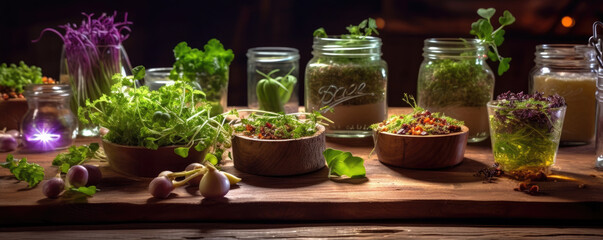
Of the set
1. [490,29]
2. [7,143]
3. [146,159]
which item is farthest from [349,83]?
[7,143]

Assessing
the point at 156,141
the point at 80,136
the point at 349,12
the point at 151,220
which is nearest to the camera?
the point at 151,220

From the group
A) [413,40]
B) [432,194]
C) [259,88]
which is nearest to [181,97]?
[259,88]

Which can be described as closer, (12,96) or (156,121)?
(156,121)

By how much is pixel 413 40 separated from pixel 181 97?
149 centimetres

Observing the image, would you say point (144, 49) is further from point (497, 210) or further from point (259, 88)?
point (497, 210)

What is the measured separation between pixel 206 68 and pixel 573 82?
1.09 metres

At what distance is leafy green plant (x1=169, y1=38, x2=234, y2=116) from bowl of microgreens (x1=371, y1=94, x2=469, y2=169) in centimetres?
65

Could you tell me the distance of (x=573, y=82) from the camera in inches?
67.4

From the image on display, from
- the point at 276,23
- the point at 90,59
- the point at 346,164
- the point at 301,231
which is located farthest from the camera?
the point at 276,23

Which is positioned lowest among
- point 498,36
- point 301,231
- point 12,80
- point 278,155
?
point 301,231

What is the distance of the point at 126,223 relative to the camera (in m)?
1.26

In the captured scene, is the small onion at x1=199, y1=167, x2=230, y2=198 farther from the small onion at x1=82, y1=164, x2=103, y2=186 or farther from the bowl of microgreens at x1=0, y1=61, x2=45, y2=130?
the bowl of microgreens at x1=0, y1=61, x2=45, y2=130

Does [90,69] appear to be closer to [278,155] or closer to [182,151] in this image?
[182,151]

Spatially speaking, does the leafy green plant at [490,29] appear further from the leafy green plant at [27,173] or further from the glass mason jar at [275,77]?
the leafy green plant at [27,173]
